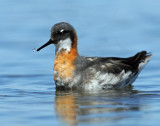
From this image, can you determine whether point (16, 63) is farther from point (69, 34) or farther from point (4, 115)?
point (4, 115)

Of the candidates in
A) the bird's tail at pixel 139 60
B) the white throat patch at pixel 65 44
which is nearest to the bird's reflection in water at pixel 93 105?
the white throat patch at pixel 65 44

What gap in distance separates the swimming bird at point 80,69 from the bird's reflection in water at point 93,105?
0.43 meters

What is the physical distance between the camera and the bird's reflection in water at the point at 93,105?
31.4 ft

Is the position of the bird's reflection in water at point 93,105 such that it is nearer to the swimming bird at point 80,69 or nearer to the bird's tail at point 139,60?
the swimming bird at point 80,69

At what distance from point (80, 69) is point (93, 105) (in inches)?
99.2

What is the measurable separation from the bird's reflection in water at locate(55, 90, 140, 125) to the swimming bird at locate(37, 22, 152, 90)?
43 cm

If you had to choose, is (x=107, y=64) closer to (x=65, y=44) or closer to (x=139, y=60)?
(x=65, y=44)

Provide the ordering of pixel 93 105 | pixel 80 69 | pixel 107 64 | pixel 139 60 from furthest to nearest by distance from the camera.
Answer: pixel 139 60 < pixel 107 64 < pixel 80 69 < pixel 93 105

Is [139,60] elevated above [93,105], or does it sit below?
above

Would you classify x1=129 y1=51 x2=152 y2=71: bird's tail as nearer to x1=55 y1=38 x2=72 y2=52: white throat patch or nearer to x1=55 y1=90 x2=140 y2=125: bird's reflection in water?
x1=55 y1=90 x2=140 y2=125: bird's reflection in water

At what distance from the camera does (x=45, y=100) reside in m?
11.6

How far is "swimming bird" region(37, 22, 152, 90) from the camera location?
1312 cm

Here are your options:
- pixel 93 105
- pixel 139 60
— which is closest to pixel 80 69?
pixel 139 60

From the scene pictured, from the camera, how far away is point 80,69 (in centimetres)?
1324
